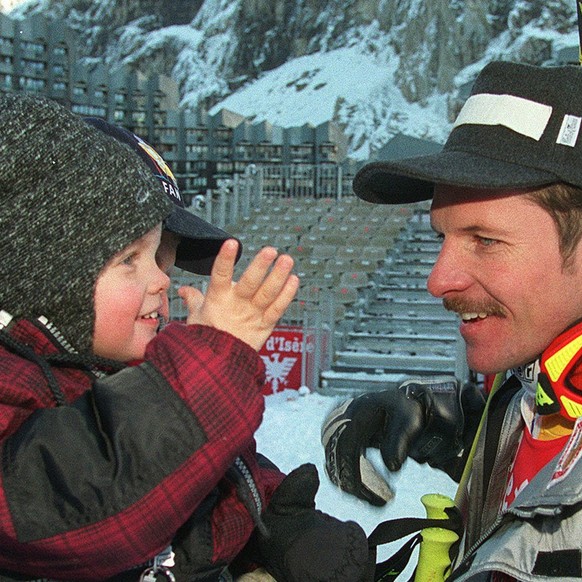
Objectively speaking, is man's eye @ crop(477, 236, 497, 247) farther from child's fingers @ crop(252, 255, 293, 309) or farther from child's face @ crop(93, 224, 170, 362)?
child's face @ crop(93, 224, 170, 362)

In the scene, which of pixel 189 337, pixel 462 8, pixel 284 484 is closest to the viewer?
pixel 189 337

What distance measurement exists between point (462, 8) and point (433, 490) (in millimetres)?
66138

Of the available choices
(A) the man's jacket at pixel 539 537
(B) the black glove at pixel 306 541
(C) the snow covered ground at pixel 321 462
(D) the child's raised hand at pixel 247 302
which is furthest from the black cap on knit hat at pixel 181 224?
(A) the man's jacket at pixel 539 537

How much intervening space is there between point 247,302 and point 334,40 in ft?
257

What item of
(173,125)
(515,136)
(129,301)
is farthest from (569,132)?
(173,125)

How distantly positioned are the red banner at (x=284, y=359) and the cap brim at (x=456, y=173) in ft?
20.5

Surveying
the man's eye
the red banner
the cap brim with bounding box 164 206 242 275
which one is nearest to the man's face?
the man's eye

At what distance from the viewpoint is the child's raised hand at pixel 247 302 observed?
1.13 metres

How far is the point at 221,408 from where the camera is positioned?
1.08 metres

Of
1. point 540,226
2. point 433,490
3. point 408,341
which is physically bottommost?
point 408,341

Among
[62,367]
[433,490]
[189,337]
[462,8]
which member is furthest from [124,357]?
[462,8]

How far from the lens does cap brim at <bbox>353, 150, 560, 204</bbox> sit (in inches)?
47.2

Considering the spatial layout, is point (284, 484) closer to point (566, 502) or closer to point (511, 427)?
point (511, 427)

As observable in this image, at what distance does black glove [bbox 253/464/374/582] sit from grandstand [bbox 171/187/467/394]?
14.9ft
